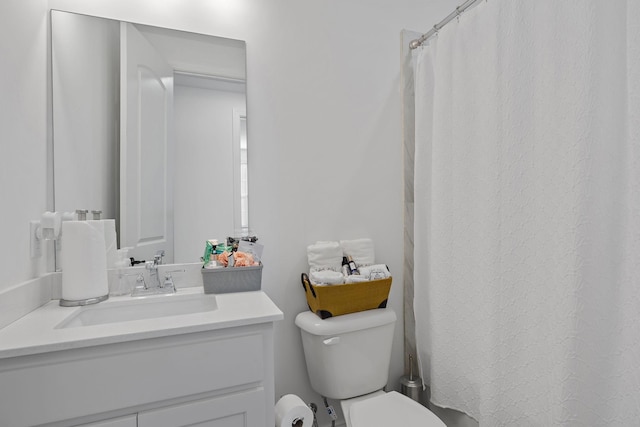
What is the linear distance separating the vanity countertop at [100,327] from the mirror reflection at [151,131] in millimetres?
395

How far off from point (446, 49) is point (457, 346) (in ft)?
4.02

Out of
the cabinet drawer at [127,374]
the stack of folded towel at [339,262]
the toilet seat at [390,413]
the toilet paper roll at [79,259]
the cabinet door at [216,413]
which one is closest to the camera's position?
the cabinet drawer at [127,374]

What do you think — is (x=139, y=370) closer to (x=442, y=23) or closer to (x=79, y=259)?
(x=79, y=259)

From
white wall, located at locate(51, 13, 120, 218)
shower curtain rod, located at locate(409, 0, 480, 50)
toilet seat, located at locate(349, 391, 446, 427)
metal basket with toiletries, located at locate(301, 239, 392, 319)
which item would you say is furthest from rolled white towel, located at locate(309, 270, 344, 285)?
shower curtain rod, located at locate(409, 0, 480, 50)

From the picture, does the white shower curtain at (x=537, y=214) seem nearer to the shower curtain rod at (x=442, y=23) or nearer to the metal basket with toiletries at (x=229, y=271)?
the shower curtain rod at (x=442, y=23)

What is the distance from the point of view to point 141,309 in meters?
1.22

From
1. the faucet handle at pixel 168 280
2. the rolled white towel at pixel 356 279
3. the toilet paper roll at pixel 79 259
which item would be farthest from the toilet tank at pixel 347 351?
A: the toilet paper roll at pixel 79 259

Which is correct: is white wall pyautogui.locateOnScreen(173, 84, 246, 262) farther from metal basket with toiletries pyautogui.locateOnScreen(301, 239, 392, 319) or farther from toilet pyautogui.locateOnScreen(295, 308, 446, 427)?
toilet pyautogui.locateOnScreen(295, 308, 446, 427)

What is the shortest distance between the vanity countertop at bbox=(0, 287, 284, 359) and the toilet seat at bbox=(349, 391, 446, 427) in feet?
1.90

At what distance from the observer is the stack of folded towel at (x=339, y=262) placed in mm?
1479

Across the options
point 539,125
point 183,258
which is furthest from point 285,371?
point 539,125

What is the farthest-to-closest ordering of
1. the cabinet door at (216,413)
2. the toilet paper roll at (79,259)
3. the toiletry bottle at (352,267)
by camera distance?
the toiletry bottle at (352,267)
the toilet paper roll at (79,259)
the cabinet door at (216,413)

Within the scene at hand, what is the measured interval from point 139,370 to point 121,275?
520 millimetres

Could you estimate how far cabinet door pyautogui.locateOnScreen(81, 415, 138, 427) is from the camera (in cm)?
88
